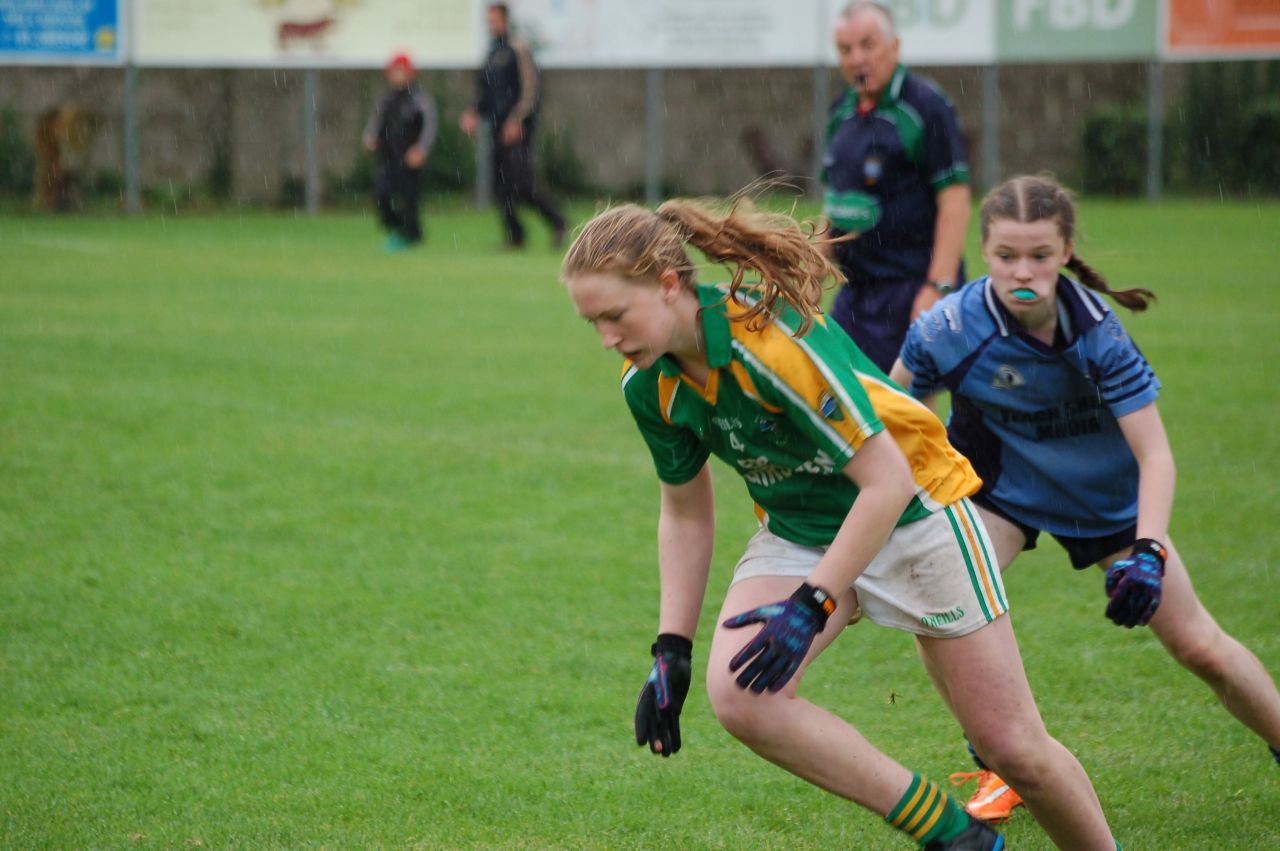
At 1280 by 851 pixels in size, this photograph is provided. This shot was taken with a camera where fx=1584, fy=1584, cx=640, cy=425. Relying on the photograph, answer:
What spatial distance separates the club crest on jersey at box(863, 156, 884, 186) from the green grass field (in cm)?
156

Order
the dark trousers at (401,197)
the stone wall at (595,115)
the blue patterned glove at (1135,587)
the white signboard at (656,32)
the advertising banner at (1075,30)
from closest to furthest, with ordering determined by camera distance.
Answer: the blue patterned glove at (1135,587) < the dark trousers at (401,197) < the advertising banner at (1075,30) < the white signboard at (656,32) < the stone wall at (595,115)

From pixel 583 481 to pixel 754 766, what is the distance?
324 centimetres

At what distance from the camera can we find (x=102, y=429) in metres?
8.16

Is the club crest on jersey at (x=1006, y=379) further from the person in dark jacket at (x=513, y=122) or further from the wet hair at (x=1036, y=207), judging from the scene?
the person in dark jacket at (x=513, y=122)

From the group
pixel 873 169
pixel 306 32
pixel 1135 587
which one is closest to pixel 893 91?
pixel 873 169

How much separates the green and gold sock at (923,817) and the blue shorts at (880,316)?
3200 millimetres

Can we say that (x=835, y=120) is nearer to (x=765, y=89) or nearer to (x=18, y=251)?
(x=18, y=251)

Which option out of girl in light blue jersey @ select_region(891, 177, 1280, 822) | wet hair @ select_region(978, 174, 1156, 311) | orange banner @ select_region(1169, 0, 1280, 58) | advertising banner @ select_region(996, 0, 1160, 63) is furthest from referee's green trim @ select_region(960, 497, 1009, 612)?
advertising banner @ select_region(996, 0, 1160, 63)

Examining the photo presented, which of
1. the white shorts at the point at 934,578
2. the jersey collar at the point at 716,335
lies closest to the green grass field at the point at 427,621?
the white shorts at the point at 934,578

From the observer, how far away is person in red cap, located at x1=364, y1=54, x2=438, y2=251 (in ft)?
58.2

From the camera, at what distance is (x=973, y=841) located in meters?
3.10

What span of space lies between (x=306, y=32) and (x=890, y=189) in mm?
16546

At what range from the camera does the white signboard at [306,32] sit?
69.6 ft

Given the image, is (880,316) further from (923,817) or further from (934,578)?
(923,817)
